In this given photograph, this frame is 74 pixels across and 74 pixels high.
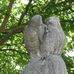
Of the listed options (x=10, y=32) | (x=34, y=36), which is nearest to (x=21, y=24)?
(x=10, y=32)

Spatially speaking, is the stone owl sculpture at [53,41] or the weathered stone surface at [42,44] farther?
the stone owl sculpture at [53,41]

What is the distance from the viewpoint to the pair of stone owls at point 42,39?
5.43 m

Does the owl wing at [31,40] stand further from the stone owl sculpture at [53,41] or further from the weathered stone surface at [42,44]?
the stone owl sculpture at [53,41]

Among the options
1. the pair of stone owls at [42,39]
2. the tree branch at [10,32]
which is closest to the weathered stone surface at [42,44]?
the pair of stone owls at [42,39]

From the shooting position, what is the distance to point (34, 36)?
551 cm

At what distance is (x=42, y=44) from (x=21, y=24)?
314 inches

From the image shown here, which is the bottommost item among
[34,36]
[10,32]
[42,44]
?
[42,44]

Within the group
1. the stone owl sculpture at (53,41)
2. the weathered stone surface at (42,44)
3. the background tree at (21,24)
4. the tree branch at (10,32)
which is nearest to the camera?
the weathered stone surface at (42,44)

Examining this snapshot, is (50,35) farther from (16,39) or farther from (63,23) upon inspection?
(16,39)

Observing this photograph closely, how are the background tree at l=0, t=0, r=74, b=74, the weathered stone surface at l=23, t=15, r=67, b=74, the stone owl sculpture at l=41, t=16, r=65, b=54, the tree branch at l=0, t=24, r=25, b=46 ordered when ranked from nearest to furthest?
the weathered stone surface at l=23, t=15, r=67, b=74 → the stone owl sculpture at l=41, t=16, r=65, b=54 → the tree branch at l=0, t=24, r=25, b=46 → the background tree at l=0, t=0, r=74, b=74

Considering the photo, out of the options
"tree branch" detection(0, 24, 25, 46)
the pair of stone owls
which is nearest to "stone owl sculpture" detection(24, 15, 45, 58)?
the pair of stone owls

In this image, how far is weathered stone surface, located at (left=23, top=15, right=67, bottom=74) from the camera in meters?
5.25

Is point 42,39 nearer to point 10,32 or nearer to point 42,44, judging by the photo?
point 42,44

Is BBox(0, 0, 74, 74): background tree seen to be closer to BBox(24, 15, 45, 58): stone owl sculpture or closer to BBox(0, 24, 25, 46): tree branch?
BBox(0, 24, 25, 46): tree branch
